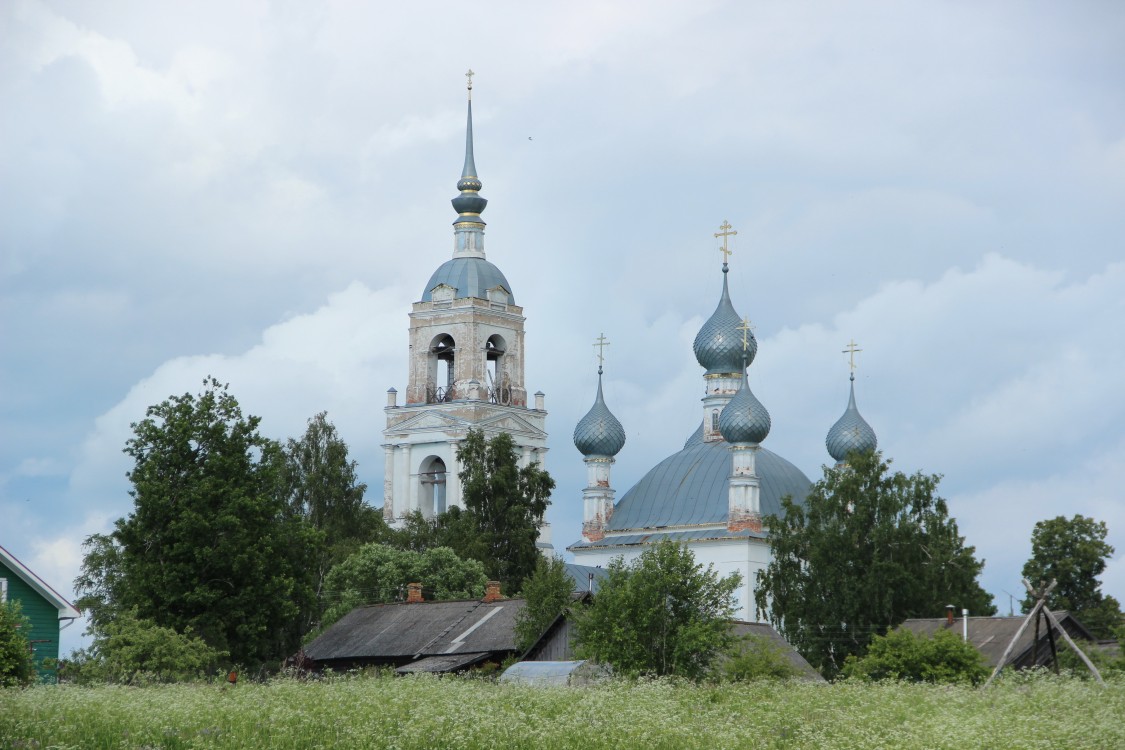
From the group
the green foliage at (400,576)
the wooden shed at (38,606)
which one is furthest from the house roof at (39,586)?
the green foliage at (400,576)

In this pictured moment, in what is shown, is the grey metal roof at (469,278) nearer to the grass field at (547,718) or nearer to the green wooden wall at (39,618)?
the green wooden wall at (39,618)

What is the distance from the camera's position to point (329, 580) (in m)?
57.6

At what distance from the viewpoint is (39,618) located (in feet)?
121

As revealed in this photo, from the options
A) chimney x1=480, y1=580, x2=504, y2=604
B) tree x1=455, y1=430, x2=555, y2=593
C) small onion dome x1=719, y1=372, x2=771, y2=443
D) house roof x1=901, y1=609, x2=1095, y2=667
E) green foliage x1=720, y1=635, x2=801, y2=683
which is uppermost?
small onion dome x1=719, y1=372, x2=771, y2=443

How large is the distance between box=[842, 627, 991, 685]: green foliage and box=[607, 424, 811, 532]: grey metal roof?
99.0 ft

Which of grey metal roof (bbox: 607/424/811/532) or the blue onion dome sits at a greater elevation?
the blue onion dome

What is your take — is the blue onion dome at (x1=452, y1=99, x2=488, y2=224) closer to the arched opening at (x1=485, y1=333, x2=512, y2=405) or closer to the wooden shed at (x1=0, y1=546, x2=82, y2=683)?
the arched opening at (x1=485, y1=333, x2=512, y2=405)

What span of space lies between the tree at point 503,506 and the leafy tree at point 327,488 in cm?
381

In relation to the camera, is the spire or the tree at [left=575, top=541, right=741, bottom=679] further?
the spire

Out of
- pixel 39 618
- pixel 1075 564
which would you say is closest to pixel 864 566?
pixel 1075 564

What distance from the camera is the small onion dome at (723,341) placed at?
74.2m

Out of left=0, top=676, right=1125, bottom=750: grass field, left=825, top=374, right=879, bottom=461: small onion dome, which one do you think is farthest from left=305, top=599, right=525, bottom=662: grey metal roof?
left=825, top=374, right=879, bottom=461: small onion dome

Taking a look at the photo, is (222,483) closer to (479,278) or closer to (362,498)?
(362,498)

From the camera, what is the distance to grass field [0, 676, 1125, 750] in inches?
853
